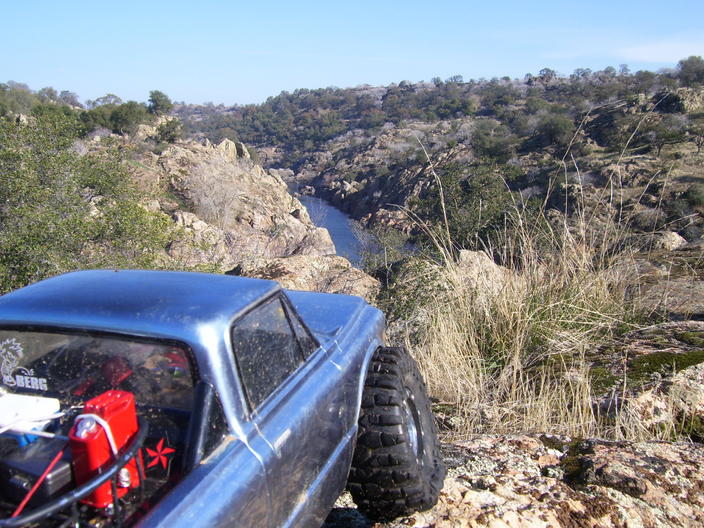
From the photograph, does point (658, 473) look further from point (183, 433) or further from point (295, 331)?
point (183, 433)

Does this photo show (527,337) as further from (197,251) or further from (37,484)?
(197,251)

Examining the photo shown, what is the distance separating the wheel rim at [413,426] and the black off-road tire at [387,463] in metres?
0.02

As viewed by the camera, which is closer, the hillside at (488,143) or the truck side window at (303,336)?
the truck side window at (303,336)

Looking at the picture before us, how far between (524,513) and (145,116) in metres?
38.5

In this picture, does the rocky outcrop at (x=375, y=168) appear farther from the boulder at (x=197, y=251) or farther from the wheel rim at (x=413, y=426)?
the wheel rim at (x=413, y=426)

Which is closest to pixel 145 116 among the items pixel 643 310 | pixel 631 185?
pixel 631 185

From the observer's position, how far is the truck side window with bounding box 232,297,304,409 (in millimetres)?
1867

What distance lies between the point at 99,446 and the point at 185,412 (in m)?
0.37

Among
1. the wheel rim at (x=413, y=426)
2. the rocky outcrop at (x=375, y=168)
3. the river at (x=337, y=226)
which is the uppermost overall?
the wheel rim at (x=413, y=426)

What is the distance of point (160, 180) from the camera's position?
26.3 m

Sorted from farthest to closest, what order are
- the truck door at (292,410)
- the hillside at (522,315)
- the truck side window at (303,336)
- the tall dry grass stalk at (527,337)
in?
the tall dry grass stalk at (527,337) < the hillside at (522,315) < the truck side window at (303,336) < the truck door at (292,410)

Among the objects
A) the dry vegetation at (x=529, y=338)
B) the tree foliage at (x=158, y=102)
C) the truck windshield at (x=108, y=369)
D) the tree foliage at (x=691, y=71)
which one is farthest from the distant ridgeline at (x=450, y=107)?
the truck windshield at (x=108, y=369)

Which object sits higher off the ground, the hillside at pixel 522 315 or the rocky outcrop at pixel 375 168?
the hillside at pixel 522 315

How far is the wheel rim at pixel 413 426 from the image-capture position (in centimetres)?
258
